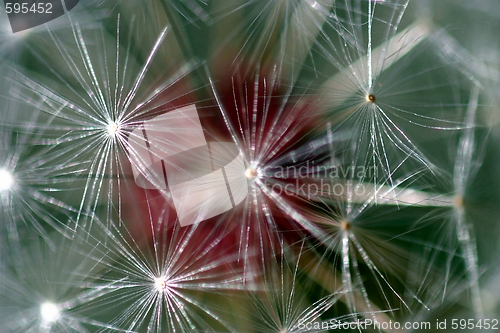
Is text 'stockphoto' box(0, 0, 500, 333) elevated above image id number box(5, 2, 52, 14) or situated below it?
below

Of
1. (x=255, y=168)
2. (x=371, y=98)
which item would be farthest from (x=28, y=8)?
(x=371, y=98)

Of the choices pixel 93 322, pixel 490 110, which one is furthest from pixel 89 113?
pixel 490 110

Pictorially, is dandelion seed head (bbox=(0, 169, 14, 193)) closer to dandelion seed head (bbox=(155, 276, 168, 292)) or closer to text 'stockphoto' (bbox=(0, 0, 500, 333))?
text 'stockphoto' (bbox=(0, 0, 500, 333))

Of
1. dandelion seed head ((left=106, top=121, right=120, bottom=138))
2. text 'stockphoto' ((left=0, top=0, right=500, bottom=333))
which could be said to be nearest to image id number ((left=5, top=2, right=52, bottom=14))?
text 'stockphoto' ((left=0, top=0, right=500, bottom=333))

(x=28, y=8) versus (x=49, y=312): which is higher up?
(x=28, y=8)

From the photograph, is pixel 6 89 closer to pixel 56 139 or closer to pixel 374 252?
pixel 56 139

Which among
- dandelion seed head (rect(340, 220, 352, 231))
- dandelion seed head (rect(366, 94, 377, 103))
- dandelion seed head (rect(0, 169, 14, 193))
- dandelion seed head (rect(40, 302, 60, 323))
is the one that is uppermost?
dandelion seed head (rect(366, 94, 377, 103))

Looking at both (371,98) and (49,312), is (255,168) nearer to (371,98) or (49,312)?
(371,98)

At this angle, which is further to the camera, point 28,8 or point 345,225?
point 28,8
